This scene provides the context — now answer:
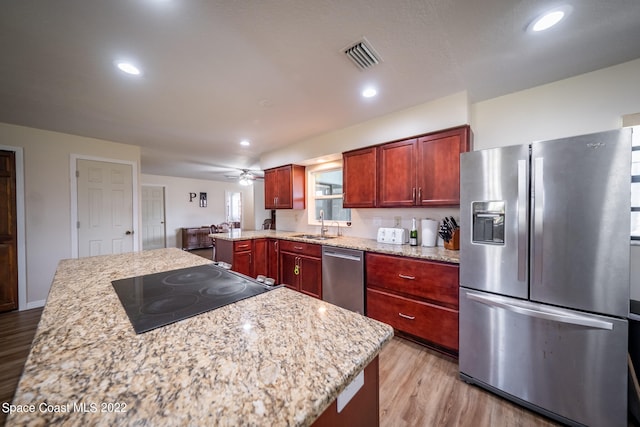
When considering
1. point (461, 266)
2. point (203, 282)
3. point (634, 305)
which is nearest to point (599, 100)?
point (634, 305)

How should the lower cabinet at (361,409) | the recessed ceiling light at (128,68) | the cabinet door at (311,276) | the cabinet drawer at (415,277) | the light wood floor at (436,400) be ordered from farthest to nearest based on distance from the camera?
the cabinet door at (311,276)
the cabinet drawer at (415,277)
the recessed ceiling light at (128,68)
the light wood floor at (436,400)
the lower cabinet at (361,409)

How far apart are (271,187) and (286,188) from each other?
0.44 meters

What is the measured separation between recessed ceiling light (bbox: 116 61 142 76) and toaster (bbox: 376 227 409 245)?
2.81 metres

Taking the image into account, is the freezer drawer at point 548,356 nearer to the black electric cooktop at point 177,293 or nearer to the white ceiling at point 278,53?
the black electric cooktop at point 177,293

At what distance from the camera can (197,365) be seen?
0.60m

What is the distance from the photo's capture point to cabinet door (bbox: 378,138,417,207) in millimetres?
2537

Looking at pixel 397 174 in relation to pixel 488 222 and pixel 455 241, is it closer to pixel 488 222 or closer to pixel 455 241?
pixel 455 241

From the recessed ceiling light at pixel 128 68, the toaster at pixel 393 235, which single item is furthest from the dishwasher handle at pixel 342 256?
the recessed ceiling light at pixel 128 68

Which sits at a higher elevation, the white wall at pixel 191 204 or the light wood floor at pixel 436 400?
the white wall at pixel 191 204

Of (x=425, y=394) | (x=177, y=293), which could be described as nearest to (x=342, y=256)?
(x=425, y=394)

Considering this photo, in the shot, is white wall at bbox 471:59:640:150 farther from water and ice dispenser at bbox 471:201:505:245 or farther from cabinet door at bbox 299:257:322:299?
cabinet door at bbox 299:257:322:299

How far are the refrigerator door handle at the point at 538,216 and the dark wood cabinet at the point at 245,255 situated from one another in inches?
126

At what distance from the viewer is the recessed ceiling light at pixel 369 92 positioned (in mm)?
2182

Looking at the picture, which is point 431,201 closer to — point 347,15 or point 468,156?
point 468,156
